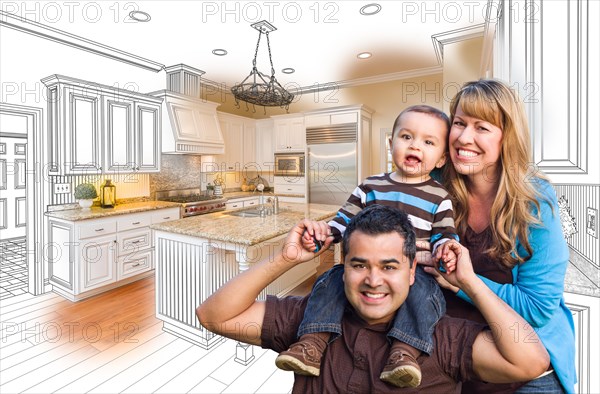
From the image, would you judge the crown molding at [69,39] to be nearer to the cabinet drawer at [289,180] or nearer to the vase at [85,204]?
the vase at [85,204]

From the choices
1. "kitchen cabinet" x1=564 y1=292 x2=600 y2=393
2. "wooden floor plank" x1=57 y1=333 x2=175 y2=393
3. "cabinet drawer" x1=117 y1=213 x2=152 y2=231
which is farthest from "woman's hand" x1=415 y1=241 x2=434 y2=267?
"cabinet drawer" x1=117 y1=213 x2=152 y2=231

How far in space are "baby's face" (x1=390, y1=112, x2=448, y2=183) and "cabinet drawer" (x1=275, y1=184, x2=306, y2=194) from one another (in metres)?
4.67

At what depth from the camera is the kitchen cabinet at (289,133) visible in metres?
5.70

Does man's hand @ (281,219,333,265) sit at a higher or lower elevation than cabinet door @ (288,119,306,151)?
lower

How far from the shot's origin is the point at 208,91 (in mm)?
5695

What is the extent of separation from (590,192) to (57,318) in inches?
180

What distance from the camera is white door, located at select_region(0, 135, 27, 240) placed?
19.3ft

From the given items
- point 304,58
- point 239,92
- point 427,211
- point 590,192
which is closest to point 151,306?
point 239,92

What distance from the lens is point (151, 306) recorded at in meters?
3.33

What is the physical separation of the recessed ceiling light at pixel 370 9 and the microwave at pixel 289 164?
2911mm

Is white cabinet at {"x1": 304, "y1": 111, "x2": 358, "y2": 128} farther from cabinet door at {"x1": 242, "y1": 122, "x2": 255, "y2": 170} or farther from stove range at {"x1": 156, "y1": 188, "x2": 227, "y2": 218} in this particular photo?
stove range at {"x1": 156, "y1": 188, "x2": 227, "y2": 218}

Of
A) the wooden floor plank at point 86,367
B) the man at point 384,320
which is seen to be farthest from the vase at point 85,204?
the man at point 384,320

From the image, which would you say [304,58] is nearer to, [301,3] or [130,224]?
[301,3]

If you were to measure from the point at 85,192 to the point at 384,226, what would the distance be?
409 centimetres
